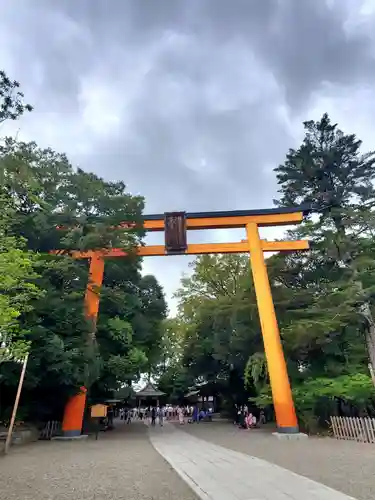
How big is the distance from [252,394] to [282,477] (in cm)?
1719

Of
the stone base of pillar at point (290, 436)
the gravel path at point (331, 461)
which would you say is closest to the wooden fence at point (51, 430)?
the gravel path at point (331, 461)

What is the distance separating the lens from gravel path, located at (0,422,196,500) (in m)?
5.50

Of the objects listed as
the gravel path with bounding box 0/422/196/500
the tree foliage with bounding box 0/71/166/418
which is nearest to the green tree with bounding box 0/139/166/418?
the tree foliage with bounding box 0/71/166/418

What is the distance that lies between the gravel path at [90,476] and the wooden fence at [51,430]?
5390 millimetres

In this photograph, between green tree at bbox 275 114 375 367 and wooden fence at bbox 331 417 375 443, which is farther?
green tree at bbox 275 114 375 367

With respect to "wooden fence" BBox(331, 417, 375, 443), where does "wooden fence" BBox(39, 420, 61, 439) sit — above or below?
above

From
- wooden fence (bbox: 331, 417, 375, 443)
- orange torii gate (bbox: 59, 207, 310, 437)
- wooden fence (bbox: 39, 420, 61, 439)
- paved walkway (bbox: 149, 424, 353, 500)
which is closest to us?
paved walkway (bbox: 149, 424, 353, 500)

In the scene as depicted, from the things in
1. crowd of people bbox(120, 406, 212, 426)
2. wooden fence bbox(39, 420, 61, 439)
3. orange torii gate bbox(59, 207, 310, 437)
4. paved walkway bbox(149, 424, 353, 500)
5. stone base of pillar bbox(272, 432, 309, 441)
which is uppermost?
orange torii gate bbox(59, 207, 310, 437)

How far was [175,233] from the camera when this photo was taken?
17.5m

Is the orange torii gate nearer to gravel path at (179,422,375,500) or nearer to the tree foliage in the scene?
the tree foliage

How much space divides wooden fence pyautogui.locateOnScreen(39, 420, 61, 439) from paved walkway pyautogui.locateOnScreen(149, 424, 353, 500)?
29.3ft

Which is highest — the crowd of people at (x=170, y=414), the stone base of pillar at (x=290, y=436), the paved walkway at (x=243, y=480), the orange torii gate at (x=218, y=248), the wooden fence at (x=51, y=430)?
the orange torii gate at (x=218, y=248)

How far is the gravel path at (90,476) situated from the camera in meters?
5.50

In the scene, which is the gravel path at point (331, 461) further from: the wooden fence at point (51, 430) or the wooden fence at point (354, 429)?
the wooden fence at point (51, 430)
